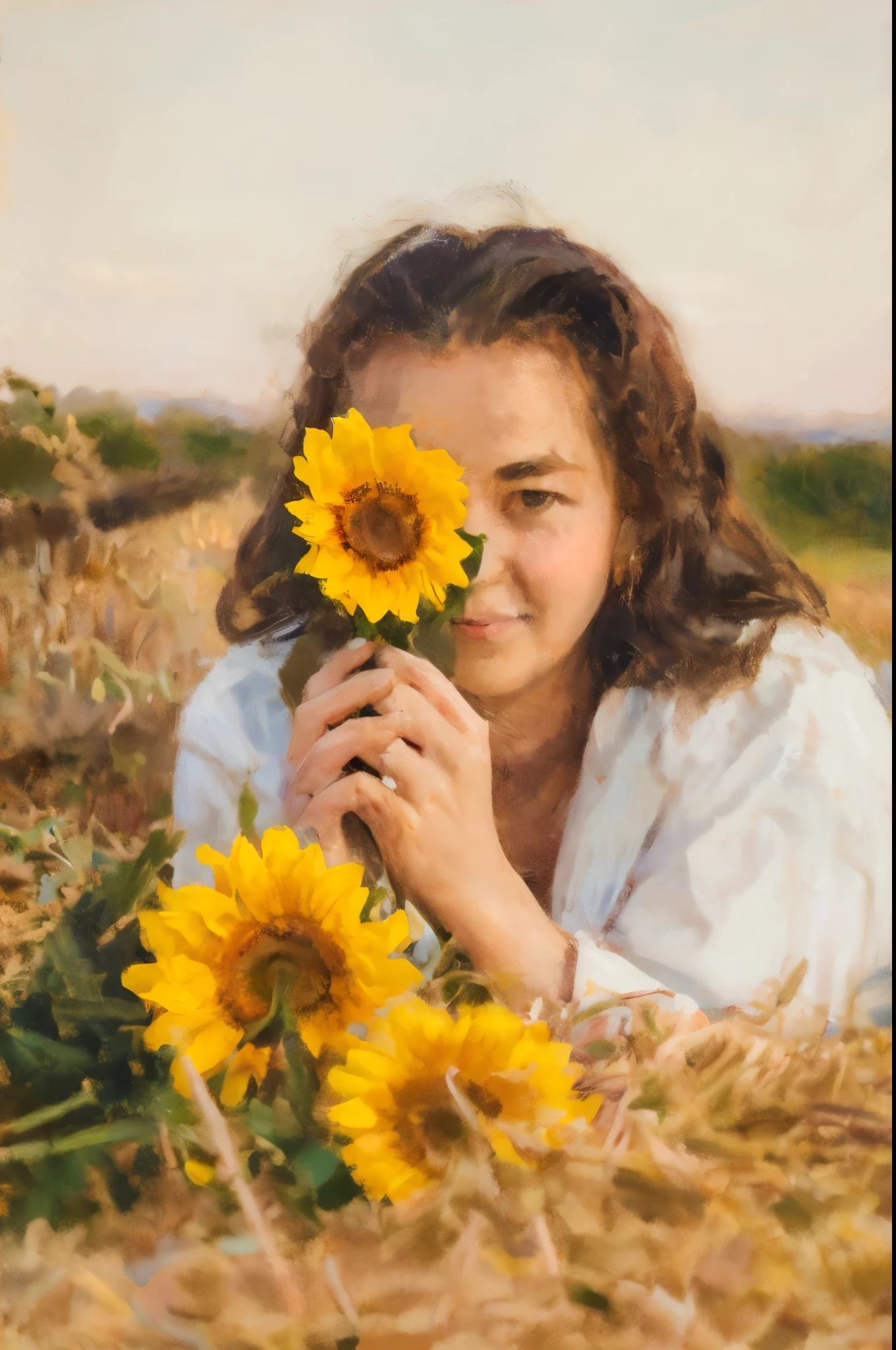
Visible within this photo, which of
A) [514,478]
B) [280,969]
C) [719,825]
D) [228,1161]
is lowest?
[228,1161]

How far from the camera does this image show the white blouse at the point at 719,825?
3.10 ft

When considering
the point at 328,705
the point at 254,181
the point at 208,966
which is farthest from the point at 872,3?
the point at 208,966

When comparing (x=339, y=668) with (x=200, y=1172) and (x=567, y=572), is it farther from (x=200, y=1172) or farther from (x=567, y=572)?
(x=200, y=1172)

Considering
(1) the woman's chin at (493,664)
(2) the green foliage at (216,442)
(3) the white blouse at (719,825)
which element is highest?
(2) the green foliage at (216,442)

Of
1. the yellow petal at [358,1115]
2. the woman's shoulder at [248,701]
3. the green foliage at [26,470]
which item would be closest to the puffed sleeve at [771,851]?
the yellow petal at [358,1115]

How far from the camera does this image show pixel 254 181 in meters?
0.99

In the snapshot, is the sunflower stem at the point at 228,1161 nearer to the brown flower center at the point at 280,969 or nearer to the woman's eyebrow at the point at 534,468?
the brown flower center at the point at 280,969

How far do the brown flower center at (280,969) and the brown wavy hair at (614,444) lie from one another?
296 mm

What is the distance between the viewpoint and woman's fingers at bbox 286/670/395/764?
3.17 feet

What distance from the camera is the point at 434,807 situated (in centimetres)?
98

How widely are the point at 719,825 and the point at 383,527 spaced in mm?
424

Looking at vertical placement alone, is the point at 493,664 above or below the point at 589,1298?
above

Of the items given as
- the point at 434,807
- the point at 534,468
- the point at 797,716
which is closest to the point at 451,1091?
the point at 434,807

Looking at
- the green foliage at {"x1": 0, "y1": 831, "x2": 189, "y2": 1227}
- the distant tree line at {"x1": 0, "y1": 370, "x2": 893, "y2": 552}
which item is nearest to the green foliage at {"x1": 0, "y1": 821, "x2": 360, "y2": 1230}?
the green foliage at {"x1": 0, "y1": 831, "x2": 189, "y2": 1227}
